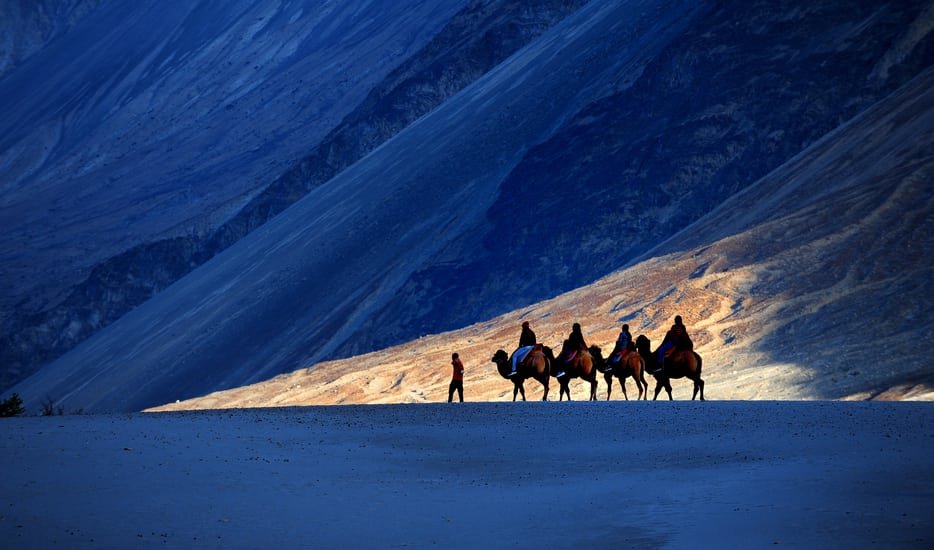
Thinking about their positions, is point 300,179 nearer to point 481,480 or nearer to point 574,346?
point 574,346

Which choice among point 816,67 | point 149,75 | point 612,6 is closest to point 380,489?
point 816,67

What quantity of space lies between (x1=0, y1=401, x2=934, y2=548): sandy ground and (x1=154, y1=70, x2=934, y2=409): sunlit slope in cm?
1296

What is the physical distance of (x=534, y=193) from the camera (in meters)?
60.3

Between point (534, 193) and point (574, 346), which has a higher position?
point (574, 346)

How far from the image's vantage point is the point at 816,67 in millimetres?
58062

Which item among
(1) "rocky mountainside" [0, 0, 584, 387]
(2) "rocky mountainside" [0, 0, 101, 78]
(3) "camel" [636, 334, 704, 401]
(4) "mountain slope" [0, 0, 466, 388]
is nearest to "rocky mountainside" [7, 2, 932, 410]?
(1) "rocky mountainside" [0, 0, 584, 387]

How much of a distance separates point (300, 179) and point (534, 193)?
27400 millimetres

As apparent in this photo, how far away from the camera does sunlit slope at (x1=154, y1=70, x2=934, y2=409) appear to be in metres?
31.9

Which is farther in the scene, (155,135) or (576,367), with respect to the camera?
(155,135)

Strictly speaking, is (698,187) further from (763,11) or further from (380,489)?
(380,489)

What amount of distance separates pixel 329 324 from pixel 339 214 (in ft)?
34.9

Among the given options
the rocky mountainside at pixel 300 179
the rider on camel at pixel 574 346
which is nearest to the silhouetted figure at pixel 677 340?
the rider on camel at pixel 574 346

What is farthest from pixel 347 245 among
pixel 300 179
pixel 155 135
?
pixel 155 135

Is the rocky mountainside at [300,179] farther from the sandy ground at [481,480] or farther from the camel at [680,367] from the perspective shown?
the sandy ground at [481,480]
